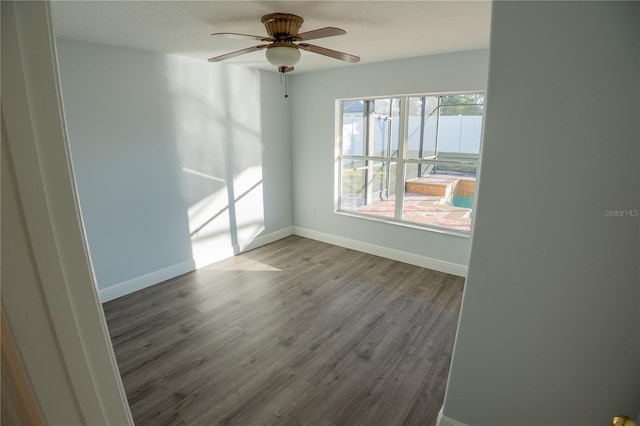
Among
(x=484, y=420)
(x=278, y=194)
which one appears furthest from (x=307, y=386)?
(x=278, y=194)

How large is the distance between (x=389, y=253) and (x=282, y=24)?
3116mm

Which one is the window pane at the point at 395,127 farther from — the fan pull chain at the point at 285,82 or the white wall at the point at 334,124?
the fan pull chain at the point at 285,82

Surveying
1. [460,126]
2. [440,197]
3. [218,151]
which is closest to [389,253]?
[440,197]

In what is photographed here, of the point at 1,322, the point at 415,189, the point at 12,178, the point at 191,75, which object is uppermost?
the point at 191,75

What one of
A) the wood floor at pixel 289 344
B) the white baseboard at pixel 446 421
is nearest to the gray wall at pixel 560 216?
the white baseboard at pixel 446 421

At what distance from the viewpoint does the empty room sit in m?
0.52

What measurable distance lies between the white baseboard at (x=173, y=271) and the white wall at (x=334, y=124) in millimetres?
780

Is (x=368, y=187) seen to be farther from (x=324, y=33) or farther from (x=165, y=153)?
(x=324, y=33)

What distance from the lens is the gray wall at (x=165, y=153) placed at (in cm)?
307

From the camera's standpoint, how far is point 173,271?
392cm

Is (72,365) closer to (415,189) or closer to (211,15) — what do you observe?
(211,15)

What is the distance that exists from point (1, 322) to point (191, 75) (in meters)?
3.85

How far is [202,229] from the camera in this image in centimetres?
417

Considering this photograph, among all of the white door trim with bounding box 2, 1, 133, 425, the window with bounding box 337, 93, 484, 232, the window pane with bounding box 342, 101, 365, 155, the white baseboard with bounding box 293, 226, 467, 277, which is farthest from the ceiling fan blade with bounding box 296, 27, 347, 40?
the white baseboard with bounding box 293, 226, 467, 277
